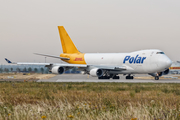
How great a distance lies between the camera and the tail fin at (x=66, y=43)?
50469 millimetres

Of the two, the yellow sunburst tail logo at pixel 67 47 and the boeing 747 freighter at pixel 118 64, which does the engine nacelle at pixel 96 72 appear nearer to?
the boeing 747 freighter at pixel 118 64

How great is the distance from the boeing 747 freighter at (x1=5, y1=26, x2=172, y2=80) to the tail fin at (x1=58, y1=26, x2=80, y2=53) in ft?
4.07

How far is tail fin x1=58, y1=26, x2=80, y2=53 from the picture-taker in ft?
166

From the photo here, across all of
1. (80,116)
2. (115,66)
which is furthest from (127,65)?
(80,116)

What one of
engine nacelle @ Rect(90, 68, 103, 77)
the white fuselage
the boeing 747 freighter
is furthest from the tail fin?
engine nacelle @ Rect(90, 68, 103, 77)

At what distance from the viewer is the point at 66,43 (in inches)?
2005

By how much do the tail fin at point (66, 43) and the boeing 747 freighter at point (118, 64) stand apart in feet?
4.07

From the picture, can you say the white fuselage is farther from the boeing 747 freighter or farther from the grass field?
the grass field

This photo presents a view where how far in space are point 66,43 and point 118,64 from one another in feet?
44.4

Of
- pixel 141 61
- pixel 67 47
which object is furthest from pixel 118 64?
pixel 67 47

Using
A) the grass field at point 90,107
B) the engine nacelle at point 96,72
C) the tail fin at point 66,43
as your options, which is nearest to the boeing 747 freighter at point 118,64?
the engine nacelle at point 96,72

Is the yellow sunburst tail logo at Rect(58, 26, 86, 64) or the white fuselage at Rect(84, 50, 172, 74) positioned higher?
the yellow sunburst tail logo at Rect(58, 26, 86, 64)

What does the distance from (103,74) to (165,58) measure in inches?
392

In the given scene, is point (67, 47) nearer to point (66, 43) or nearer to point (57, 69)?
point (66, 43)
